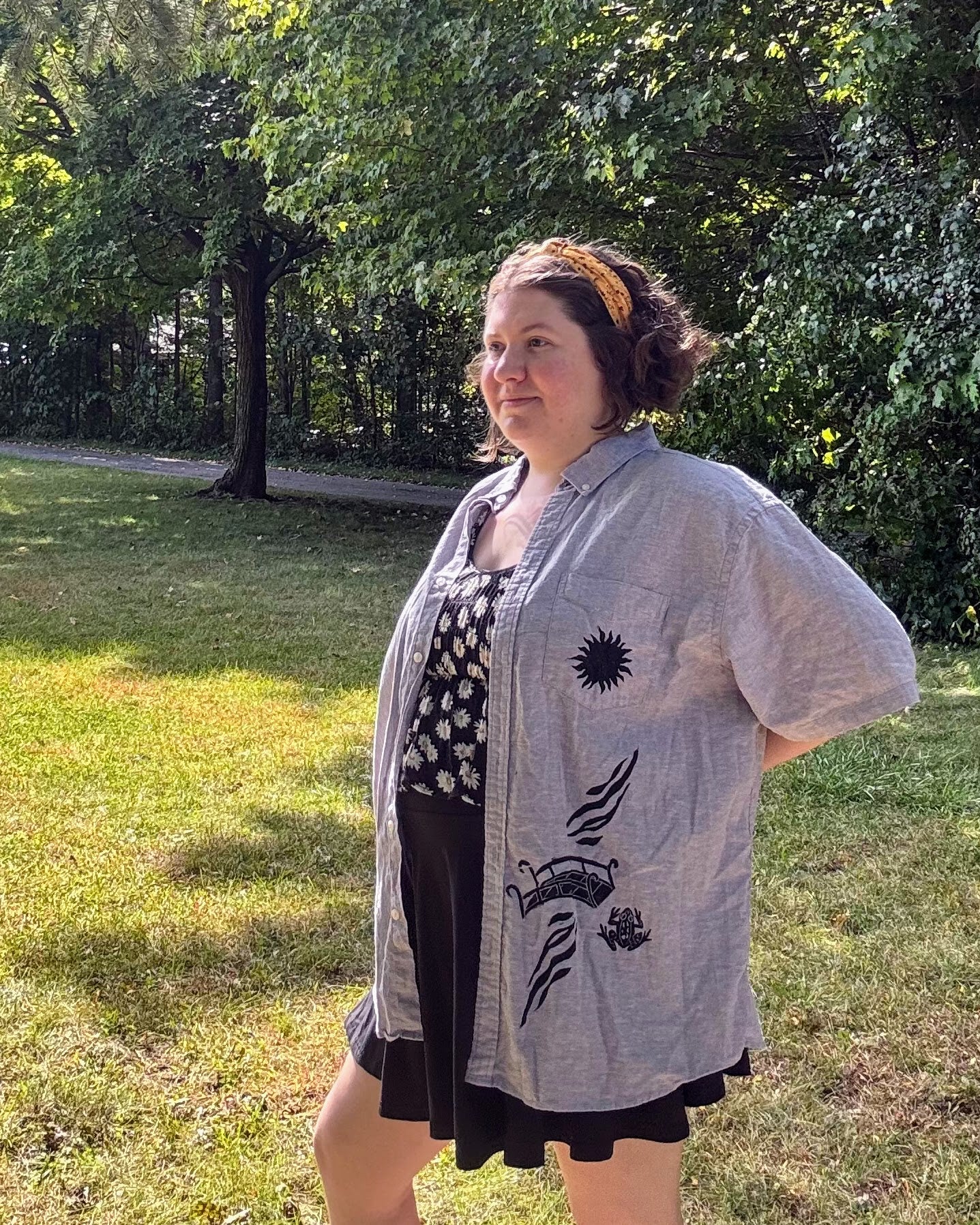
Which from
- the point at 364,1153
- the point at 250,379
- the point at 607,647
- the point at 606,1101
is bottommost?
the point at 364,1153

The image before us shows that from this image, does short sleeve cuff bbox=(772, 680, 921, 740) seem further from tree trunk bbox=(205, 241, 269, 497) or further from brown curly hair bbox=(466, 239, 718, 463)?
tree trunk bbox=(205, 241, 269, 497)

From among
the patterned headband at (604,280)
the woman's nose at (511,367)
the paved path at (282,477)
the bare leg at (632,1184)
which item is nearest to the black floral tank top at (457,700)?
the woman's nose at (511,367)

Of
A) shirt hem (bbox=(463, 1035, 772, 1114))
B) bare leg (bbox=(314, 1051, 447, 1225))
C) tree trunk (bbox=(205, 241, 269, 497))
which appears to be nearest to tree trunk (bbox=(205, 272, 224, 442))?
tree trunk (bbox=(205, 241, 269, 497))

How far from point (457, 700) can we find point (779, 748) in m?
0.47

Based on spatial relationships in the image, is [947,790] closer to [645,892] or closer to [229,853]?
[229,853]

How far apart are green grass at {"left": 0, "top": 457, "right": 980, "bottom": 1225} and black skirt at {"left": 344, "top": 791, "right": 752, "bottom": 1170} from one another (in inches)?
42.0

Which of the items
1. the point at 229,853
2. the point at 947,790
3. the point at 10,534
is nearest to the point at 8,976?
the point at 229,853

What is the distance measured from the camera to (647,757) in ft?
5.11

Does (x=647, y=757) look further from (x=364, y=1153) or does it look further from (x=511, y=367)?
(x=364, y=1153)

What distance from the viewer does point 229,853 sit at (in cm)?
437

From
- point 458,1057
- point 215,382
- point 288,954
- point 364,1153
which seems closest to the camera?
point 458,1057

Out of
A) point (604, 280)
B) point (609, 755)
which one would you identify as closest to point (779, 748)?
point (609, 755)

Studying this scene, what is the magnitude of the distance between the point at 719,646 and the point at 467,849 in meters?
0.46

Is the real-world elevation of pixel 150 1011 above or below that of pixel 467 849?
below
